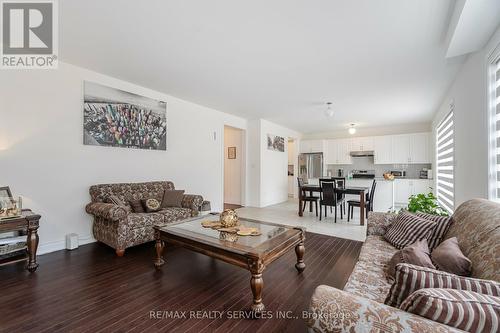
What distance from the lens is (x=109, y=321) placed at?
5.48 ft

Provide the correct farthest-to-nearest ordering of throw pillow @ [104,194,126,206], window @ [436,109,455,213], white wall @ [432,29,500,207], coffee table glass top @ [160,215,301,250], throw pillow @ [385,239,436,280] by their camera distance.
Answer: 1. window @ [436,109,455,213]
2. throw pillow @ [104,194,126,206]
3. white wall @ [432,29,500,207]
4. coffee table glass top @ [160,215,301,250]
5. throw pillow @ [385,239,436,280]

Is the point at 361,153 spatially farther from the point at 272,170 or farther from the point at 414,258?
the point at 414,258

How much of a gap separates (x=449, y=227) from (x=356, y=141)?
647cm

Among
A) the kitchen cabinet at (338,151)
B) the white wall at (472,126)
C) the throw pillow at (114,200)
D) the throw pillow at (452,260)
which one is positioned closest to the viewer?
the throw pillow at (452,260)

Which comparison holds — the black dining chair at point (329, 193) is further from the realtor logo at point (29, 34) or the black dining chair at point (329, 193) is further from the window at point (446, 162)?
the realtor logo at point (29, 34)

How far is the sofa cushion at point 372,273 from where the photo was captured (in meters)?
1.36

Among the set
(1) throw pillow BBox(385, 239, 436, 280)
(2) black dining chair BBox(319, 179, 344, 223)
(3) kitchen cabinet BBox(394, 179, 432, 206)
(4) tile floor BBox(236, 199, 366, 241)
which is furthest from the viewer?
(3) kitchen cabinet BBox(394, 179, 432, 206)

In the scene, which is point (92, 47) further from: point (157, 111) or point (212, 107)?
point (212, 107)

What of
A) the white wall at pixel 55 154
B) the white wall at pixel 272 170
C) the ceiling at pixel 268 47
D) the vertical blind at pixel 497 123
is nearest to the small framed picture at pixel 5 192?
the white wall at pixel 55 154

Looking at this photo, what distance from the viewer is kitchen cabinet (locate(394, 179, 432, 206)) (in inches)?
257

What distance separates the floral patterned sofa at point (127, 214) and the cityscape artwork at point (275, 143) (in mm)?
3660

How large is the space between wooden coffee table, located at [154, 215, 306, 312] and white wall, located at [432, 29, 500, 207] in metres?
2.11

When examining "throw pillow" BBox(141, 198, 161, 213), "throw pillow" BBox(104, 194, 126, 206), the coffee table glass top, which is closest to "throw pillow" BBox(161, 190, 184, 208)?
"throw pillow" BBox(141, 198, 161, 213)

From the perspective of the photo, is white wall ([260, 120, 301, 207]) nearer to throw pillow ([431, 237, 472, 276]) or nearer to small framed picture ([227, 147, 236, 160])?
small framed picture ([227, 147, 236, 160])
